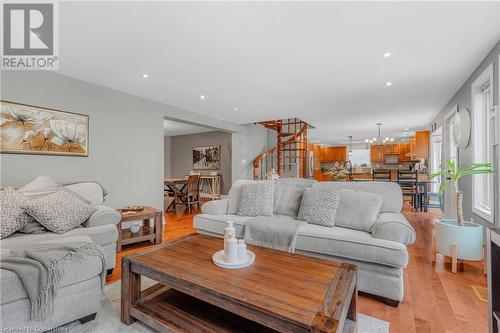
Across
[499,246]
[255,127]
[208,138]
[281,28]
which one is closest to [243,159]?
[255,127]

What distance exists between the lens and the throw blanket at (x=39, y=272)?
4.41 ft

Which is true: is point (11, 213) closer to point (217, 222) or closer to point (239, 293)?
point (217, 222)

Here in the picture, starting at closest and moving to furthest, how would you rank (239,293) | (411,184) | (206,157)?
1. (239,293)
2. (411,184)
3. (206,157)

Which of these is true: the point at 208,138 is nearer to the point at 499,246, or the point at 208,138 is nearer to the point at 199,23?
the point at 199,23

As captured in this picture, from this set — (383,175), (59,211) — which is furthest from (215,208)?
(383,175)

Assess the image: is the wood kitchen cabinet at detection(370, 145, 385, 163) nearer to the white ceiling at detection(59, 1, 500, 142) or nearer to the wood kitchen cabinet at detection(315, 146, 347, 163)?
the wood kitchen cabinet at detection(315, 146, 347, 163)

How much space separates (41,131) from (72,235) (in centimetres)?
178

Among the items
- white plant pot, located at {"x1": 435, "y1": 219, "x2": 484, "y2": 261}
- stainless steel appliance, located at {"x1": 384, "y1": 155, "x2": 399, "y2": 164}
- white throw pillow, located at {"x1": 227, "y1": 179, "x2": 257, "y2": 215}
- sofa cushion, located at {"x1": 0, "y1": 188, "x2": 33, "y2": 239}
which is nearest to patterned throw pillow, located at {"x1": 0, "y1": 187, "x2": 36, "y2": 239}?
sofa cushion, located at {"x1": 0, "y1": 188, "x2": 33, "y2": 239}

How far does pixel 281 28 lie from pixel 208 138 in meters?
6.38

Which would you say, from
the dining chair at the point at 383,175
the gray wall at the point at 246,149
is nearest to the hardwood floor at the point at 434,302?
the dining chair at the point at 383,175

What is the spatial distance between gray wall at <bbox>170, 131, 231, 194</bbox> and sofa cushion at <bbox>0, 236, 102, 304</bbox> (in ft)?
19.4

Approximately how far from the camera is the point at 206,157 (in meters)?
8.14

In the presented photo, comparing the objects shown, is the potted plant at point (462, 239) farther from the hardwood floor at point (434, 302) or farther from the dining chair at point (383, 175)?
the dining chair at point (383, 175)

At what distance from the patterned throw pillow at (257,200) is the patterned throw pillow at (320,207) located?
0.43m
